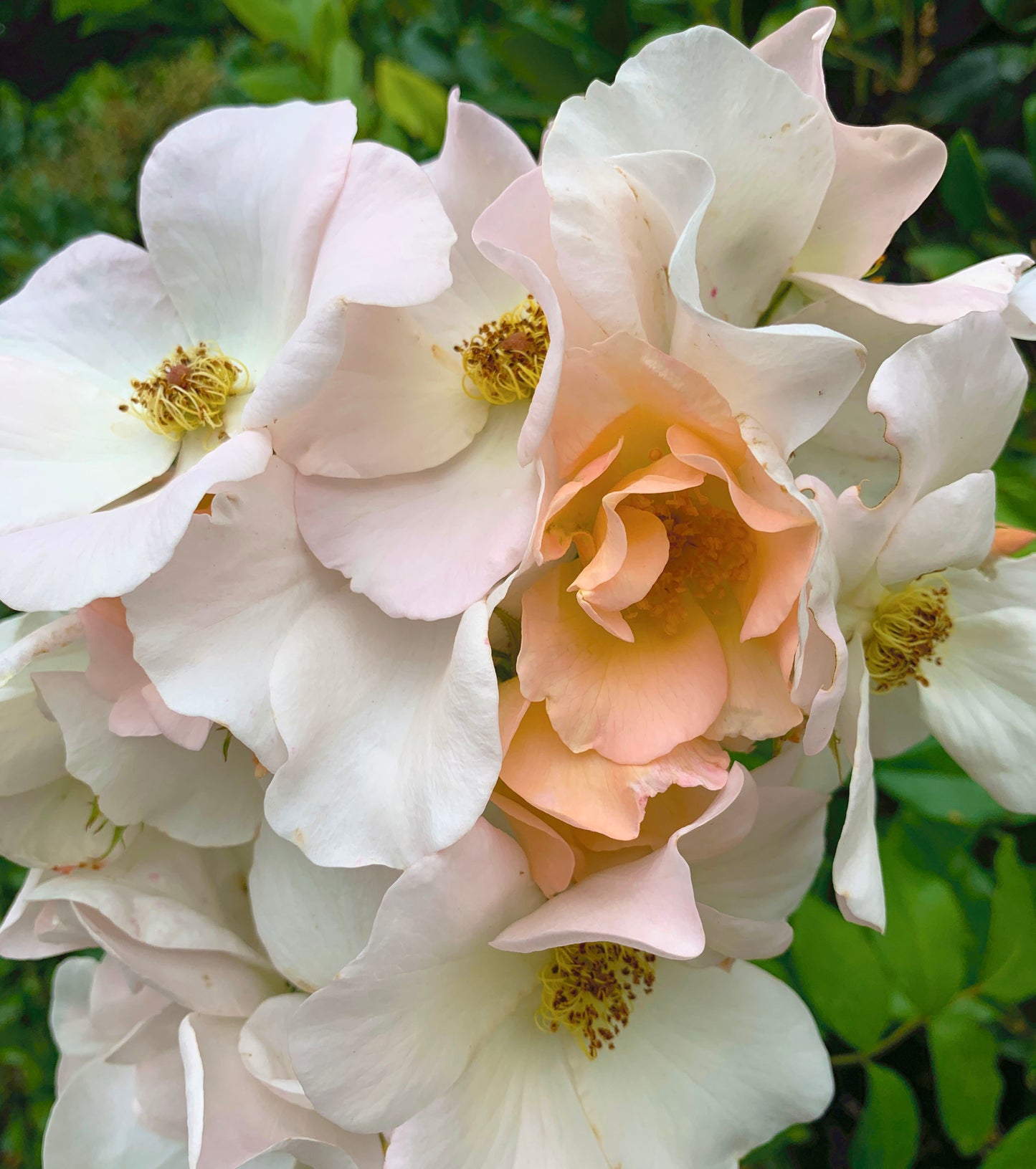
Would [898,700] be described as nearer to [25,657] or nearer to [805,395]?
[805,395]

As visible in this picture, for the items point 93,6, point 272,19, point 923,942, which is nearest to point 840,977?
point 923,942

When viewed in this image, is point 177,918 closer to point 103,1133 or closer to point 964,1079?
point 103,1133

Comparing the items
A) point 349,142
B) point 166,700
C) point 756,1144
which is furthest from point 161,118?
point 756,1144

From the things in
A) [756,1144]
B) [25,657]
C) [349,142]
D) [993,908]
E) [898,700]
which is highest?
[349,142]

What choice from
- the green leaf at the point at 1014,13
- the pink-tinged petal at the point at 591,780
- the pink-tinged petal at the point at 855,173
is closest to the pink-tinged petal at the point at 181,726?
the pink-tinged petal at the point at 591,780

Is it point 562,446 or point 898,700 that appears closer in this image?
point 562,446

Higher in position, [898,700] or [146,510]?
[146,510]

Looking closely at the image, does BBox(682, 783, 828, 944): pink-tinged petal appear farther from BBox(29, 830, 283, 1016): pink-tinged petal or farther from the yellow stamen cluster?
BBox(29, 830, 283, 1016): pink-tinged petal
